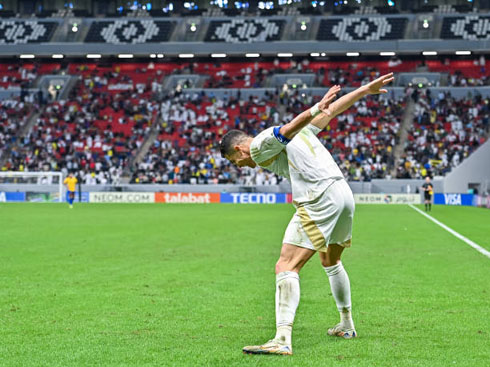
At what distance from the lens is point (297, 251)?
6238 mm

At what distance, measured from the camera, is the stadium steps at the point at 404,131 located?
178ft

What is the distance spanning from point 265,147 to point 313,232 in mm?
863

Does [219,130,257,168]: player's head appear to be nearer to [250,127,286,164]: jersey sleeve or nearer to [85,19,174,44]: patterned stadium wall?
[250,127,286,164]: jersey sleeve

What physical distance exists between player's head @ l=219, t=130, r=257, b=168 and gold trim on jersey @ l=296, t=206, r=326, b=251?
2.30 feet

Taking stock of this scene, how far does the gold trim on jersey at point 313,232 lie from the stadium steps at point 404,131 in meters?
47.7

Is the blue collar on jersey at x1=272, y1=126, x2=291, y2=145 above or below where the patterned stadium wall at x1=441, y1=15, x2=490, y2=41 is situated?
below

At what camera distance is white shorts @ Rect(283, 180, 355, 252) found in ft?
20.4

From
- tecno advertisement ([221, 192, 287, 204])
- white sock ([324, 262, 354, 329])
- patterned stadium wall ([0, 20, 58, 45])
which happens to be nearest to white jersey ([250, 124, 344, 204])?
white sock ([324, 262, 354, 329])

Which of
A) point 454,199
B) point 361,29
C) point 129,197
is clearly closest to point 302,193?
point 454,199

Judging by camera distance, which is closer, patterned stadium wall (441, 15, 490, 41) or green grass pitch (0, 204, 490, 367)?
green grass pitch (0, 204, 490, 367)

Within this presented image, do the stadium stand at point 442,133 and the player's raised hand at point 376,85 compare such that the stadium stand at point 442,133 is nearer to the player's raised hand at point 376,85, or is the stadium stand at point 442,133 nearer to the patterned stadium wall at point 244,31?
the patterned stadium wall at point 244,31

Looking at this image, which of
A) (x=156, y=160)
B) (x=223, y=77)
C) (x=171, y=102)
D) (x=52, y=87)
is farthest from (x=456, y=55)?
(x=52, y=87)

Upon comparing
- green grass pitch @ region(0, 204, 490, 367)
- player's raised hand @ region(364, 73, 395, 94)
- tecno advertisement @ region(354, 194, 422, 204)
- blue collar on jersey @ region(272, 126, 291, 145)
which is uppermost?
player's raised hand @ region(364, 73, 395, 94)

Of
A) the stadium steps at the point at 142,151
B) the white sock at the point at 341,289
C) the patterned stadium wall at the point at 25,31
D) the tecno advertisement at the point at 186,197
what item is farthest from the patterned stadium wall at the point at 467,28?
the white sock at the point at 341,289
